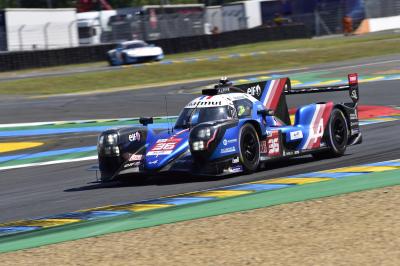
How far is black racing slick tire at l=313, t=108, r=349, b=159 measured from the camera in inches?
494

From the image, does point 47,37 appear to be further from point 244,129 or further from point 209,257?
point 209,257

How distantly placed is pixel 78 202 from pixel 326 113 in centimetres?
410

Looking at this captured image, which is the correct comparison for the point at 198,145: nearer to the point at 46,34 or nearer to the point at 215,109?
the point at 215,109

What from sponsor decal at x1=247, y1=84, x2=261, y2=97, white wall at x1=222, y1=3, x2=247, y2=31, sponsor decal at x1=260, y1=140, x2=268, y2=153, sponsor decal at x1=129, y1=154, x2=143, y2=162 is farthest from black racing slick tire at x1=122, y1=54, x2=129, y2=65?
sponsor decal at x1=260, y1=140, x2=268, y2=153

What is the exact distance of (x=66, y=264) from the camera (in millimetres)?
6816

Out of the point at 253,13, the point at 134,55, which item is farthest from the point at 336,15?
the point at 134,55

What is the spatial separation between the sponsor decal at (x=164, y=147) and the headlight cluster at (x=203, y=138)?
42cm

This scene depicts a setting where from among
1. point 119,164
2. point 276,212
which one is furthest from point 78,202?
point 276,212

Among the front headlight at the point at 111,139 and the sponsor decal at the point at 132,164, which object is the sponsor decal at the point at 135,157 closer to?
the sponsor decal at the point at 132,164

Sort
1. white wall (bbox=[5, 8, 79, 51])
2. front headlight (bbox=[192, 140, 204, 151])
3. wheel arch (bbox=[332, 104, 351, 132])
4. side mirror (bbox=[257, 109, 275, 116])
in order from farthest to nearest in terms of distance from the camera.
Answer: white wall (bbox=[5, 8, 79, 51])
wheel arch (bbox=[332, 104, 351, 132])
side mirror (bbox=[257, 109, 275, 116])
front headlight (bbox=[192, 140, 204, 151])

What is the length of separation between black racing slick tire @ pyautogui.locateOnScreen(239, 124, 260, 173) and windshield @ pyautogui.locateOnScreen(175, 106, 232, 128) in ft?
1.12

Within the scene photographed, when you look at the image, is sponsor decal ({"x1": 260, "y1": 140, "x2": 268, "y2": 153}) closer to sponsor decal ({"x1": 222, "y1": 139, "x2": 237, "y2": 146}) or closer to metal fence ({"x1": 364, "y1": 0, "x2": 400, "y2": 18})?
sponsor decal ({"x1": 222, "y1": 139, "x2": 237, "y2": 146})

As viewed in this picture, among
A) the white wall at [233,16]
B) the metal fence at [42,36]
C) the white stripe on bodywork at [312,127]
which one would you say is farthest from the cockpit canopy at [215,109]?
the white wall at [233,16]

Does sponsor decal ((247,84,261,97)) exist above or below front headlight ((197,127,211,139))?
above
